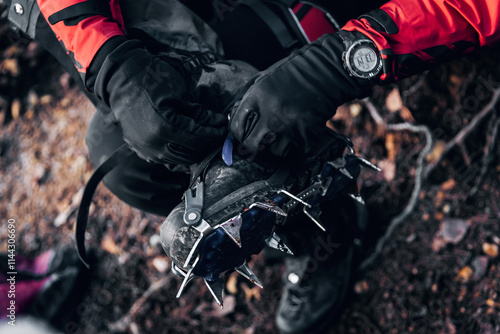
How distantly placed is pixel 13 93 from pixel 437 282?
3.81 metres

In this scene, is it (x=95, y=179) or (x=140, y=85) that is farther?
(x=95, y=179)

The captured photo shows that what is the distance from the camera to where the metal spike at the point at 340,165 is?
1460 millimetres

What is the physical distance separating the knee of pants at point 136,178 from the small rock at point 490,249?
1575 millimetres

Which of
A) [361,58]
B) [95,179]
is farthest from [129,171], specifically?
[361,58]

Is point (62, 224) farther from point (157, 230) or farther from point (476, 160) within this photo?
point (476, 160)

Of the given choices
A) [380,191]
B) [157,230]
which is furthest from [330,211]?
[157,230]

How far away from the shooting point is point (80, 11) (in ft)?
4.68

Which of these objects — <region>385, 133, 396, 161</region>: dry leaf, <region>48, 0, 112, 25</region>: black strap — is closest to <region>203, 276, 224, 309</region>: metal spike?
<region>48, 0, 112, 25</region>: black strap

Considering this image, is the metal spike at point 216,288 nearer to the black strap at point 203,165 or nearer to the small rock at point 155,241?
the black strap at point 203,165

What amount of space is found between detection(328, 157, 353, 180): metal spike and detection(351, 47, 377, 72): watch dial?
376 millimetres

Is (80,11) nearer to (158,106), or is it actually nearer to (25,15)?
(25,15)

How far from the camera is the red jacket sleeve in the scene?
4.12ft

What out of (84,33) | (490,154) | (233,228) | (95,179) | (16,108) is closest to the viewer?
(233,228)

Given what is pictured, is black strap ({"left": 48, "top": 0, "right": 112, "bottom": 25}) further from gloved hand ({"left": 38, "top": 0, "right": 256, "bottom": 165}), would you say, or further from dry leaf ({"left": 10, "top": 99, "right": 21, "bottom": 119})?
dry leaf ({"left": 10, "top": 99, "right": 21, "bottom": 119})
